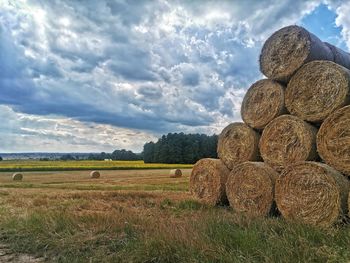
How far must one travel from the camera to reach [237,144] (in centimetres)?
970

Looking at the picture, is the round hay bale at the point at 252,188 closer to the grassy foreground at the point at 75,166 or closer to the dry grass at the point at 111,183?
the dry grass at the point at 111,183

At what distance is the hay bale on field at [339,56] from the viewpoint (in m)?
8.90

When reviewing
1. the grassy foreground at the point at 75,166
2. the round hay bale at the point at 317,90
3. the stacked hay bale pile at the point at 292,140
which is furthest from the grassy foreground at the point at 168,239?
the grassy foreground at the point at 75,166

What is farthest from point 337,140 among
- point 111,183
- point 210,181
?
point 111,183

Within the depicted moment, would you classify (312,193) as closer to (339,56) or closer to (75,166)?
(339,56)

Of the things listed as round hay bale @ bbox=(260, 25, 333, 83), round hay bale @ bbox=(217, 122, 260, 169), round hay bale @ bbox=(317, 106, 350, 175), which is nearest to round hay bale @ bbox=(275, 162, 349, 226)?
round hay bale @ bbox=(317, 106, 350, 175)

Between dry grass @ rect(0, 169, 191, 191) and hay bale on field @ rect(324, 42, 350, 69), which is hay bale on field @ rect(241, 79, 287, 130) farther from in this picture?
dry grass @ rect(0, 169, 191, 191)

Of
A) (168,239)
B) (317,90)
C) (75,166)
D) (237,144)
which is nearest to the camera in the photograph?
(168,239)

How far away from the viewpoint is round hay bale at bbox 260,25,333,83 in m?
8.33

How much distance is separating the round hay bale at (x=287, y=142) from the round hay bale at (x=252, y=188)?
0.28m

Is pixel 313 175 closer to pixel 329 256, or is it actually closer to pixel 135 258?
pixel 329 256

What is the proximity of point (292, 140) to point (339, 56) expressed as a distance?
2.44m

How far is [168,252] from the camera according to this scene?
5.05 m

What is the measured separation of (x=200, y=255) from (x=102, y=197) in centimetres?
777
